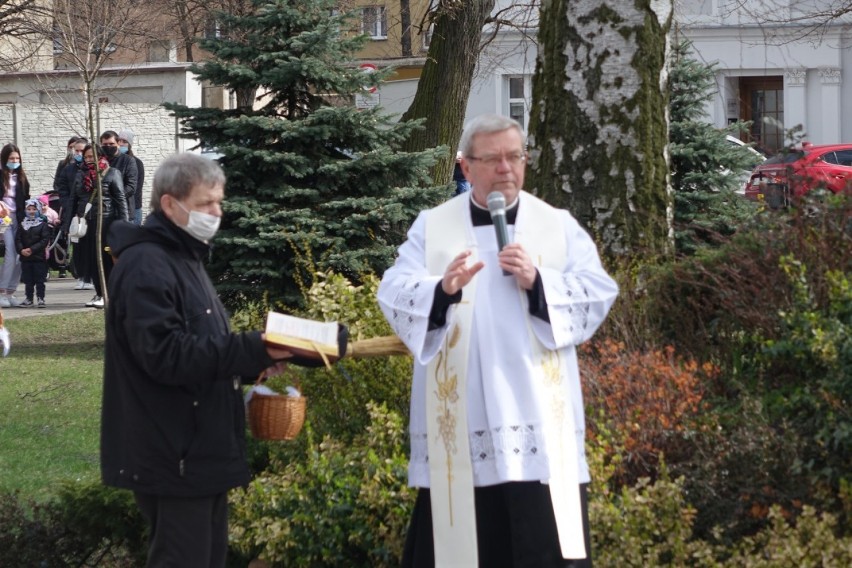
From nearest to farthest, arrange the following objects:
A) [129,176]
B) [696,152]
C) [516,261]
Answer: [516,261] → [696,152] → [129,176]

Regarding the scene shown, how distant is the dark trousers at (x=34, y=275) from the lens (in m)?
15.7

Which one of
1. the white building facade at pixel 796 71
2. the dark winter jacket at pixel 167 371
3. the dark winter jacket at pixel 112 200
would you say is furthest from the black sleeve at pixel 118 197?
the white building facade at pixel 796 71

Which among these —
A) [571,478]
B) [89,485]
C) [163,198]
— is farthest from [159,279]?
[89,485]

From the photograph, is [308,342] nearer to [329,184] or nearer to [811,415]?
[811,415]

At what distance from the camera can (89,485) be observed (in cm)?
568

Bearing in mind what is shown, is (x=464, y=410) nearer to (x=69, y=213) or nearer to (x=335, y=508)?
(x=335, y=508)

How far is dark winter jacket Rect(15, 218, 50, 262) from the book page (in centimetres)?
→ 1207

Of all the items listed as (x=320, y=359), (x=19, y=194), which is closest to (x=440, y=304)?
(x=320, y=359)

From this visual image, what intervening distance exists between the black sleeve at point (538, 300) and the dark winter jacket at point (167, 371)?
0.87m

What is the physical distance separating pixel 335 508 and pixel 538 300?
5.21 ft

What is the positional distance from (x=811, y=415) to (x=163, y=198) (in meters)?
2.60

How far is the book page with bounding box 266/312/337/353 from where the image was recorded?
4.08 m

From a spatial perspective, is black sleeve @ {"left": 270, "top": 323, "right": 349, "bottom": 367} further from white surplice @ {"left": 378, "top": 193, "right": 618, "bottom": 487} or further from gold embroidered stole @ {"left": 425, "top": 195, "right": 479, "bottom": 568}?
gold embroidered stole @ {"left": 425, "top": 195, "right": 479, "bottom": 568}

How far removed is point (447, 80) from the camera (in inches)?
506
